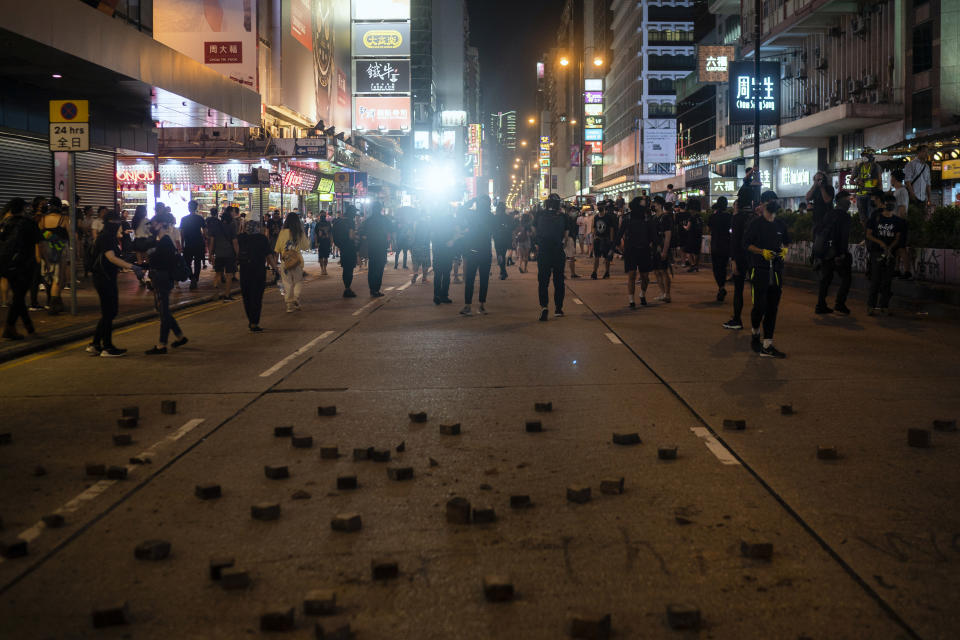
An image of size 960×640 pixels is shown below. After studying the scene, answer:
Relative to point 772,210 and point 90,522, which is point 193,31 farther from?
point 90,522

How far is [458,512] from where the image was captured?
513cm

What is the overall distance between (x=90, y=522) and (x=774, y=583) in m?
3.38

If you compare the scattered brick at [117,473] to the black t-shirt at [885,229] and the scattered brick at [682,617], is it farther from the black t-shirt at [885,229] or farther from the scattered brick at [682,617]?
the black t-shirt at [885,229]

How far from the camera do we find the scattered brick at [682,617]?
3.72m

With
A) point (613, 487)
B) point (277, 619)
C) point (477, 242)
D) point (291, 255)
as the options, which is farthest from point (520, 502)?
point (291, 255)

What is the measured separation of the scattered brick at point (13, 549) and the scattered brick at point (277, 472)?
1.59m

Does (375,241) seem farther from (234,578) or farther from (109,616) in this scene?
(109,616)

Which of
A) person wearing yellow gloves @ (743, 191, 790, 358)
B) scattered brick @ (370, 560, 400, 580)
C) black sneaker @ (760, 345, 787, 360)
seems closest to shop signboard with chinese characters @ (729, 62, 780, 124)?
person wearing yellow gloves @ (743, 191, 790, 358)

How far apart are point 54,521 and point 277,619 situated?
1.97 m

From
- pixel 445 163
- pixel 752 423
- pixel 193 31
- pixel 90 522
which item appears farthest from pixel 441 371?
pixel 445 163

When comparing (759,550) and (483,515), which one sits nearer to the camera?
(759,550)

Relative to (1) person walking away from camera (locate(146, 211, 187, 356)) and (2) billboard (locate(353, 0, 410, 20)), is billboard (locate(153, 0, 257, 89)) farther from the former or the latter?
(1) person walking away from camera (locate(146, 211, 187, 356))

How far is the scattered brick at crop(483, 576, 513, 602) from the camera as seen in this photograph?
4.03 meters

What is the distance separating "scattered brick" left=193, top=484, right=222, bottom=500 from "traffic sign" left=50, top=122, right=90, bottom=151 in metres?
12.4
